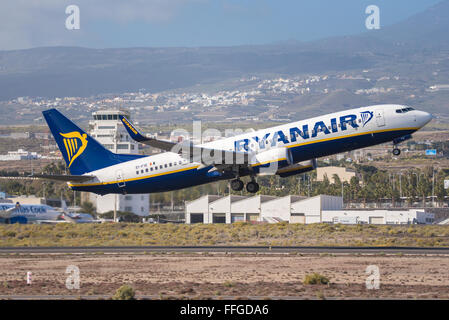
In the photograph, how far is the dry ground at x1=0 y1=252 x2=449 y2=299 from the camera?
1369 inches

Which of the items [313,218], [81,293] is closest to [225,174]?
[81,293]

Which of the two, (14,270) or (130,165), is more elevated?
(130,165)

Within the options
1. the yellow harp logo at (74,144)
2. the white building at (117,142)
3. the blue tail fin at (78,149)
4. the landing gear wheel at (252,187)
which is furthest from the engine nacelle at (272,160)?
the white building at (117,142)

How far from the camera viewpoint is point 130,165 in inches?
2304

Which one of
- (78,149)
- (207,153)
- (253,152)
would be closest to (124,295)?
(207,153)

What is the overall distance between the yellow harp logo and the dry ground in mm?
9208

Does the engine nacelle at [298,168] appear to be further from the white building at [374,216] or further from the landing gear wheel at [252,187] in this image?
the white building at [374,216]

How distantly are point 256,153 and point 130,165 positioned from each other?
39.1ft

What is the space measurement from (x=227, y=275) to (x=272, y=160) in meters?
12.6

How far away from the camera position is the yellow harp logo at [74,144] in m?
60.6

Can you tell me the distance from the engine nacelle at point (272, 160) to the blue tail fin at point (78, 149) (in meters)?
12.5

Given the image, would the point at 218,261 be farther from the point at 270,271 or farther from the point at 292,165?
the point at 292,165

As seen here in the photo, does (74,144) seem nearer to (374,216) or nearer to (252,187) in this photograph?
(252,187)
